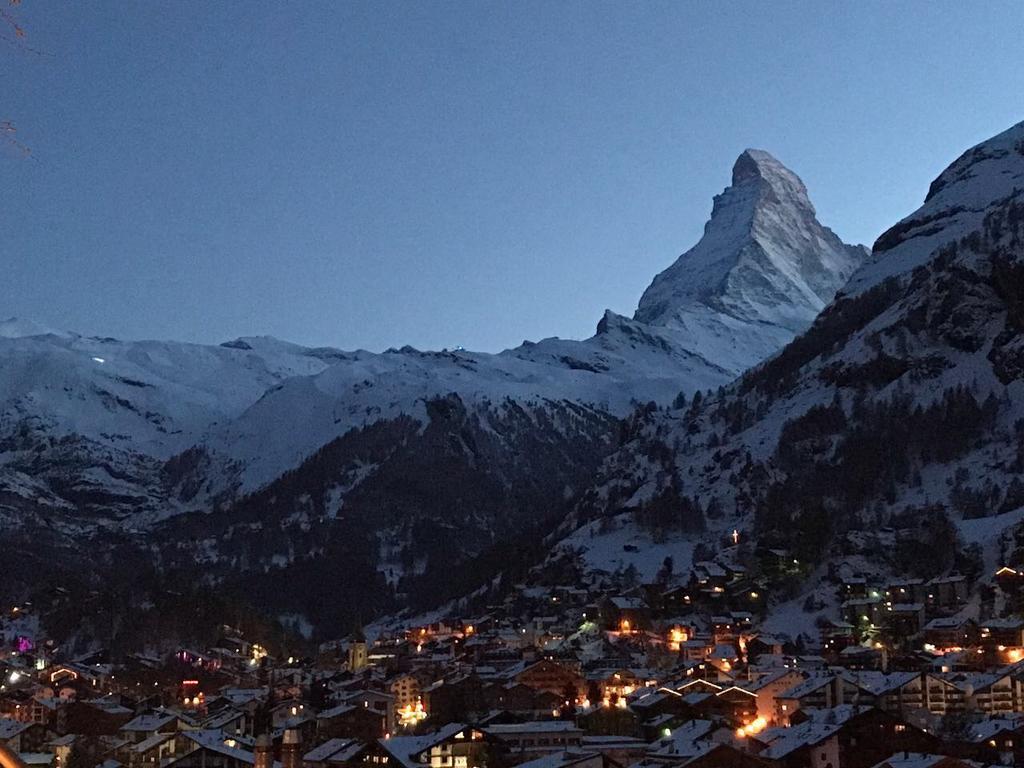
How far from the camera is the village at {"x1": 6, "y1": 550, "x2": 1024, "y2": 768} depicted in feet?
233

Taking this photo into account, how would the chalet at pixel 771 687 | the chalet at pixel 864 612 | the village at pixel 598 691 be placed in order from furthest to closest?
the chalet at pixel 864 612
the chalet at pixel 771 687
the village at pixel 598 691

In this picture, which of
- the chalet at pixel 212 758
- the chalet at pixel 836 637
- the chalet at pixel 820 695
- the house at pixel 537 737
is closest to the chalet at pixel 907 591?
the chalet at pixel 836 637

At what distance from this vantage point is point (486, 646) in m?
140

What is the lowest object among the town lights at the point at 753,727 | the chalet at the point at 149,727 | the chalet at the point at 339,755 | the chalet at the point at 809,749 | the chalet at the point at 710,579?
the town lights at the point at 753,727

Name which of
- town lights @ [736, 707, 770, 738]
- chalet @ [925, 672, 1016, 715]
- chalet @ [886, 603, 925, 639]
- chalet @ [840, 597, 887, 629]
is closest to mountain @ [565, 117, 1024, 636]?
chalet @ [840, 597, 887, 629]

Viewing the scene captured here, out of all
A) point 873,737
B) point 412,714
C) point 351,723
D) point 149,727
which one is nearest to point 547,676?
point 412,714

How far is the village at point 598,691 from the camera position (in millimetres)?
70875

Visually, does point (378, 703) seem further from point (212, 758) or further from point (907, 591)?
point (907, 591)

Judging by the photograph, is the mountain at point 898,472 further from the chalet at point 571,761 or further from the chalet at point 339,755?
the chalet at point 571,761

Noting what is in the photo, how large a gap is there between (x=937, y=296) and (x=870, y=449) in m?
33.9

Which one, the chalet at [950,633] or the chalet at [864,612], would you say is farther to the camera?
the chalet at [864,612]

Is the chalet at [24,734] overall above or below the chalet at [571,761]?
above

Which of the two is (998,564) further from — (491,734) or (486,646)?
(491,734)

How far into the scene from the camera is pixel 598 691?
104312 millimetres
